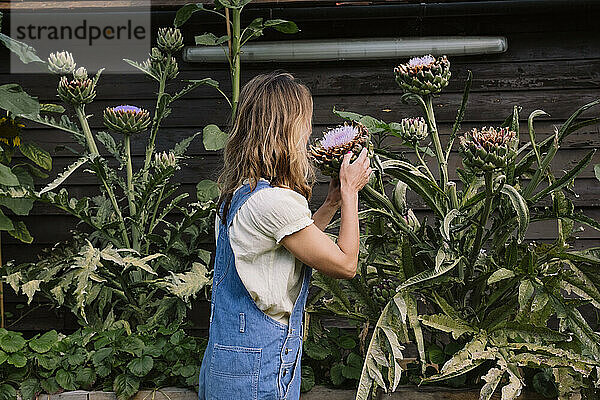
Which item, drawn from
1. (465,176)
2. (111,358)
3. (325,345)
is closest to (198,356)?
(111,358)

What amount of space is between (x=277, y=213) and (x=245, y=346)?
0.33m

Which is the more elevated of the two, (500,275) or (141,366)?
(500,275)

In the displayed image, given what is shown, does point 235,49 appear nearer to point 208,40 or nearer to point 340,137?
point 208,40

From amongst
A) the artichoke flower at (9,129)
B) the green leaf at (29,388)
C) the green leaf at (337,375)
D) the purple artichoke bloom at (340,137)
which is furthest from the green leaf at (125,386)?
the artichoke flower at (9,129)

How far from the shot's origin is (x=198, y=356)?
239cm

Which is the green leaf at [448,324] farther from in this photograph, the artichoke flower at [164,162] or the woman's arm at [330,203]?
the artichoke flower at [164,162]

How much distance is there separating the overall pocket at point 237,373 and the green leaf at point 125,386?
30.2 inches

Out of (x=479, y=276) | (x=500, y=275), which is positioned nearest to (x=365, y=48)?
(x=479, y=276)

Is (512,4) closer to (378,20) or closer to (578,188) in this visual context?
(378,20)

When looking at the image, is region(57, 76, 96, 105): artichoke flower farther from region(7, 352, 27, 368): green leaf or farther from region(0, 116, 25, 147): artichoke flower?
region(7, 352, 27, 368): green leaf

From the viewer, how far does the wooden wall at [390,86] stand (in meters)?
3.15

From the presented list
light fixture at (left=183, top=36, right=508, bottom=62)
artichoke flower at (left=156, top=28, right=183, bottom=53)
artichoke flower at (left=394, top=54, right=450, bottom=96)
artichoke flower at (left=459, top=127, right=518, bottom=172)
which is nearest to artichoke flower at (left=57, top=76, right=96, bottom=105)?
artichoke flower at (left=156, top=28, right=183, bottom=53)

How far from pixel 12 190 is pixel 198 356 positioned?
950 mm

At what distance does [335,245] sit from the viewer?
1586 millimetres
